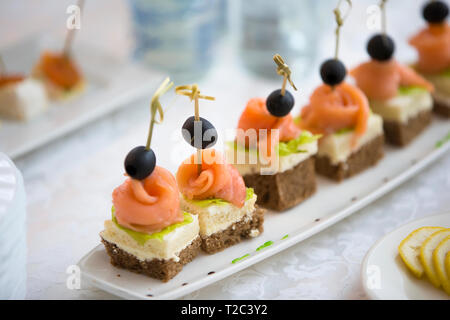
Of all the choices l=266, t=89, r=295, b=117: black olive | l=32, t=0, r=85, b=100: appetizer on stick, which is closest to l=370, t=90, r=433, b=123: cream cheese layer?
l=266, t=89, r=295, b=117: black olive

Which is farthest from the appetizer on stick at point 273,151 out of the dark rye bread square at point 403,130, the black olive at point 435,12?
the black olive at point 435,12

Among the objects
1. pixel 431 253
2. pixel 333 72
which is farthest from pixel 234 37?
pixel 431 253

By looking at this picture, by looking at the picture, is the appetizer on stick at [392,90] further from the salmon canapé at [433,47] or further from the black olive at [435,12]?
the black olive at [435,12]

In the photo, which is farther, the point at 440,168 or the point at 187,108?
the point at 187,108

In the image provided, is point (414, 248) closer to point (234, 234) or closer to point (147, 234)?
point (234, 234)
